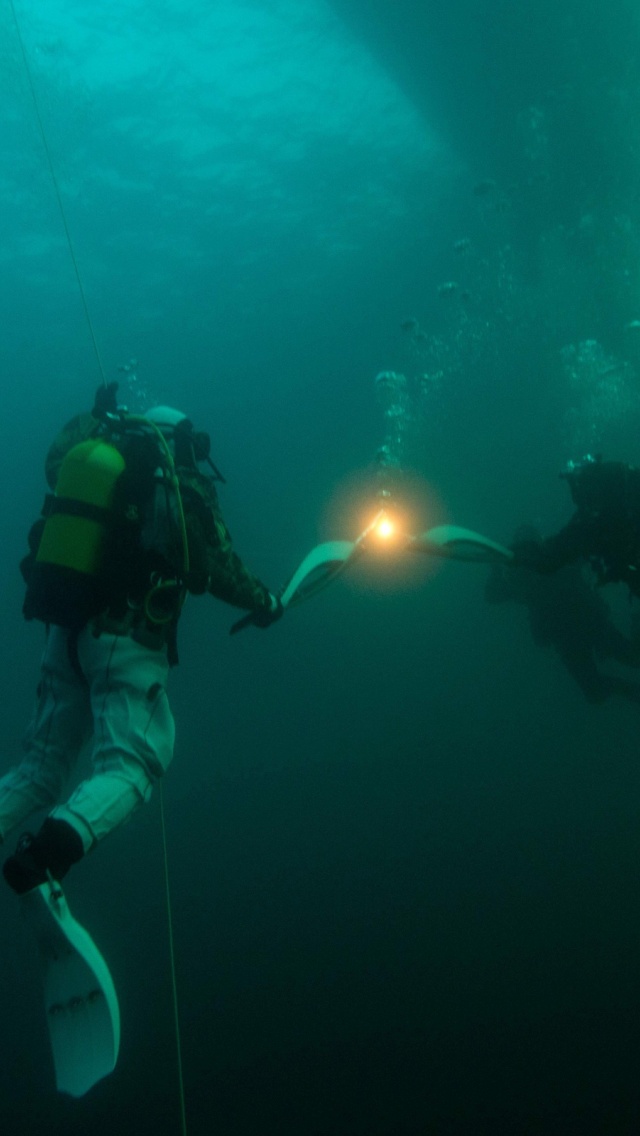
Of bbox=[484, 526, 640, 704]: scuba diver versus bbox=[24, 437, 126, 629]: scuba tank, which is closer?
bbox=[24, 437, 126, 629]: scuba tank

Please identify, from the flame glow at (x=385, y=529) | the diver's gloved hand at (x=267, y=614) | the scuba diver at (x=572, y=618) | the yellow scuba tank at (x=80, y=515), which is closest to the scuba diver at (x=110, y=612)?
the yellow scuba tank at (x=80, y=515)

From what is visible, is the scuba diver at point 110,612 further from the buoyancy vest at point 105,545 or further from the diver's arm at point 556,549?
the diver's arm at point 556,549

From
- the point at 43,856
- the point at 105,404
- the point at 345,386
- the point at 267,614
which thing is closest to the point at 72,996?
the point at 43,856

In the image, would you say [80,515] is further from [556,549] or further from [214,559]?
[556,549]

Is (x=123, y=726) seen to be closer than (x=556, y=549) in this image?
Yes

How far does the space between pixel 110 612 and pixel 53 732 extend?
2.54ft

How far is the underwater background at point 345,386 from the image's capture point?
11009 millimetres

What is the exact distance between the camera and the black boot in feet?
9.28

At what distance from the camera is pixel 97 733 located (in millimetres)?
3559

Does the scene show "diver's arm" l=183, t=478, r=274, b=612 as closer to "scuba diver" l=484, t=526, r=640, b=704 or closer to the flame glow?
the flame glow

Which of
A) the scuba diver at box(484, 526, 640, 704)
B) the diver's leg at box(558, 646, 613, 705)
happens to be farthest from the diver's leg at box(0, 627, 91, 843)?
the diver's leg at box(558, 646, 613, 705)

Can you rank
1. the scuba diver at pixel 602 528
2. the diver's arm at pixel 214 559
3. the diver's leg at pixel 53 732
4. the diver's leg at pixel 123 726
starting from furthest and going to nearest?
the scuba diver at pixel 602 528 → the diver's arm at pixel 214 559 → the diver's leg at pixel 53 732 → the diver's leg at pixel 123 726

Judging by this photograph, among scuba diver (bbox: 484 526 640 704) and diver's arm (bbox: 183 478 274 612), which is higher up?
scuba diver (bbox: 484 526 640 704)

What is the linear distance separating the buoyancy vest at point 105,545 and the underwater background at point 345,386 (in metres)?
9.15
